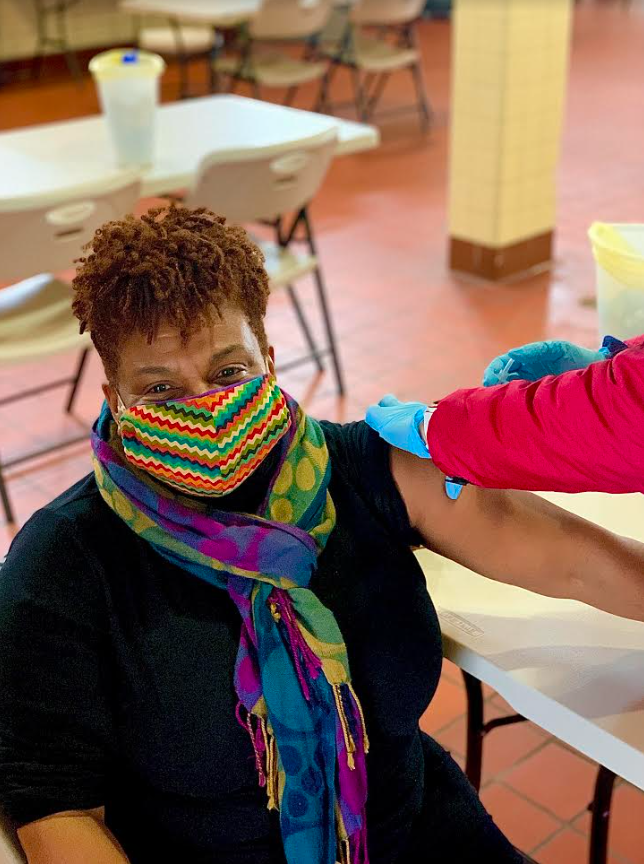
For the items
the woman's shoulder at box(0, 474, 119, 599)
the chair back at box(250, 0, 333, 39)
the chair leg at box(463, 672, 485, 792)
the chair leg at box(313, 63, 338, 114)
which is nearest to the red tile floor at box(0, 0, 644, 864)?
the chair leg at box(313, 63, 338, 114)

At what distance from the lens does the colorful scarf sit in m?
1.17

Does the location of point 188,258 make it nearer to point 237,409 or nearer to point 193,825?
point 237,409

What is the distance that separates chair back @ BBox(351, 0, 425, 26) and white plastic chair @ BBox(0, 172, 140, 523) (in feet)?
14.5

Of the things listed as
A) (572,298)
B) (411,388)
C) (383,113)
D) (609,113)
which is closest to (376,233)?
(572,298)

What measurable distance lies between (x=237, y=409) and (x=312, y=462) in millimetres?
116

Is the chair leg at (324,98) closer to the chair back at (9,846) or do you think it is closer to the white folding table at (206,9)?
the white folding table at (206,9)

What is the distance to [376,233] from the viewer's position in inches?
208

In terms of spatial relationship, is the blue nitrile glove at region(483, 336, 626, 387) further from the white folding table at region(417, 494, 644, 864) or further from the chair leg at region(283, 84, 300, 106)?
the chair leg at region(283, 84, 300, 106)

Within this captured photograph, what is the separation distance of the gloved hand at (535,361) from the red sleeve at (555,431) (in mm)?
288

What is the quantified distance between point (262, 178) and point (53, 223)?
0.67m

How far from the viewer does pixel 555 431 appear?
3.39 feet

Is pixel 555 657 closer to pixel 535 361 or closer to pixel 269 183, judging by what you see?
pixel 535 361

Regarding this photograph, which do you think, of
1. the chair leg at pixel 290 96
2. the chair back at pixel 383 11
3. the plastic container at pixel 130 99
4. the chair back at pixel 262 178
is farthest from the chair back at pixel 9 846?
the chair leg at pixel 290 96

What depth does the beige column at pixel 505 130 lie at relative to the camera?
429cm
